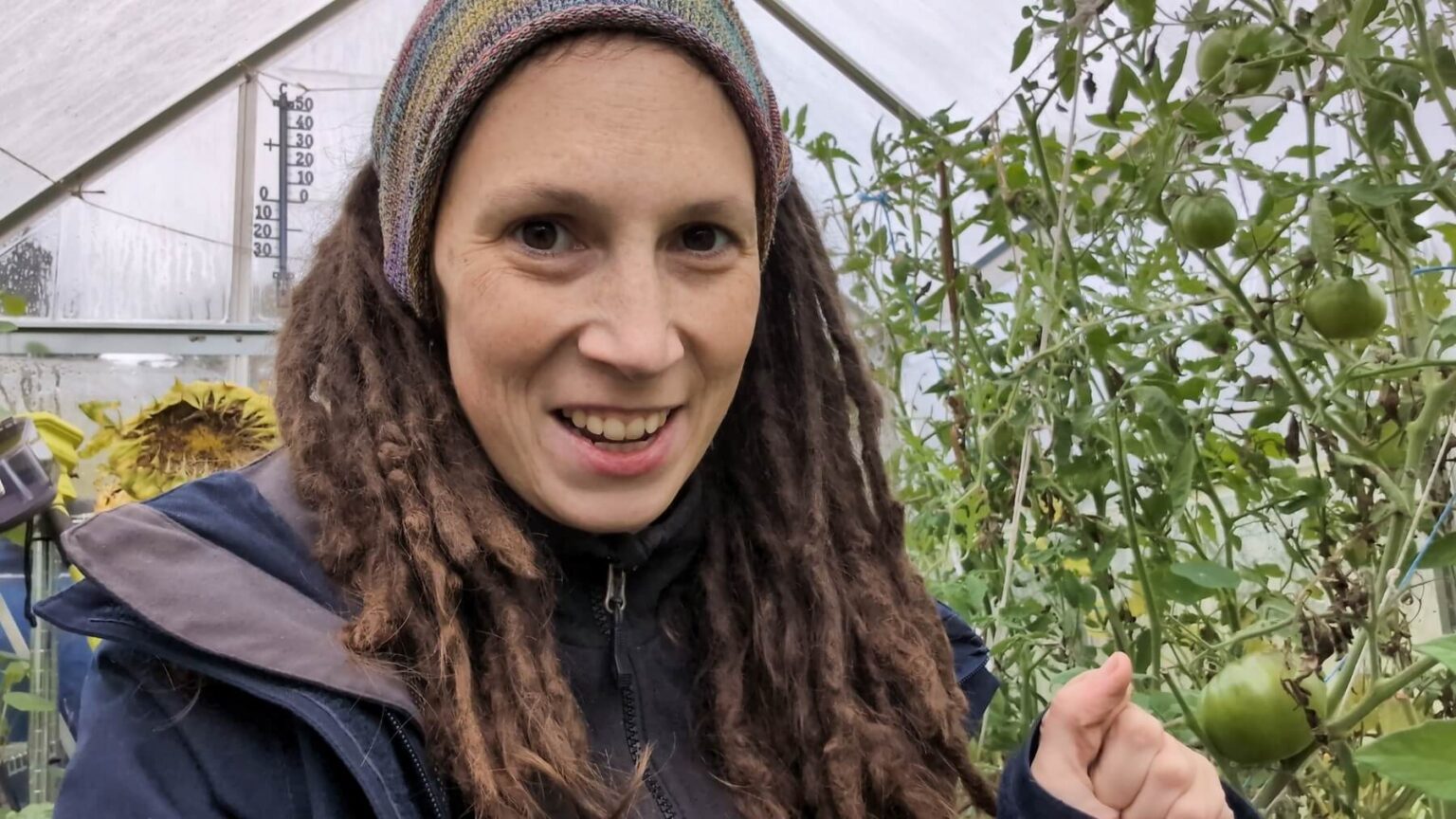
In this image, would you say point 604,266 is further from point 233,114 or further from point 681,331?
point 233,114

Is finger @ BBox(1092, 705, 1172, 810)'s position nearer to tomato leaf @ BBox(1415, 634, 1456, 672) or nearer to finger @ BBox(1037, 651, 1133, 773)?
finger @ BBox(1037, 651, 1133, 773)

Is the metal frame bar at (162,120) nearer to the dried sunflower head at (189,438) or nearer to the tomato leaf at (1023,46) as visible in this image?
the dried sunflower head at (189,438)

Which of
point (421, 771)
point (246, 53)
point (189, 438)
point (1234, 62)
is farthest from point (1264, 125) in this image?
point (246, 53)

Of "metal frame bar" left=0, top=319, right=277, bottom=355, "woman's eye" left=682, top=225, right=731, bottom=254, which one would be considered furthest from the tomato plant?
"metal frame bar" left=0, top=319, right=277, bottom=355

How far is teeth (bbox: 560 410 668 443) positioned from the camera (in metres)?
0.65

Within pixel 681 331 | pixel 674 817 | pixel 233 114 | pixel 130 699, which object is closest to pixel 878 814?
pixel 674 817

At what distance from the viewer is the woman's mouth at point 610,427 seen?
2.13 ft

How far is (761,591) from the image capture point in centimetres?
77

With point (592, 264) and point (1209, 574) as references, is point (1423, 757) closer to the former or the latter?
point (1209, 574)

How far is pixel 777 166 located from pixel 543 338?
0.22 meters

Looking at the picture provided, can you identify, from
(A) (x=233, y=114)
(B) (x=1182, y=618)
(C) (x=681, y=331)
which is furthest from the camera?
(A) (x=233, y=114)

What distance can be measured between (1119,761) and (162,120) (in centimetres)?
230

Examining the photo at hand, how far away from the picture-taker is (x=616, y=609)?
2.30 ft

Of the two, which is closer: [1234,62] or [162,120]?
[1234,62]
